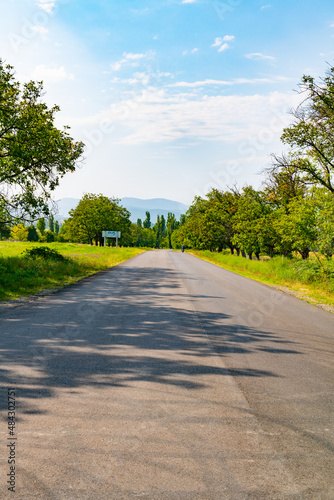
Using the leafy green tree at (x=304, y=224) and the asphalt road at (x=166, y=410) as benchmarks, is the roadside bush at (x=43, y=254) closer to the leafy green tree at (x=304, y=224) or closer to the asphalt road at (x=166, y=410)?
the asphalt road at (x=166, y=410)

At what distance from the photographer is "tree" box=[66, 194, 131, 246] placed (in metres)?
83.9

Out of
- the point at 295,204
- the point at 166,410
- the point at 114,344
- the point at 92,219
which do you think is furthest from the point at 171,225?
the point at 166,410

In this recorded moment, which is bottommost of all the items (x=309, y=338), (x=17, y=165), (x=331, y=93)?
(x=309, y=338)

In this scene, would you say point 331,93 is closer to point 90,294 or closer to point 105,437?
point 90,294

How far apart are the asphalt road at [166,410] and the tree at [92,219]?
78.2 m

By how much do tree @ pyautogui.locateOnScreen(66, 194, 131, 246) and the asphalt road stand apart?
7816 cm

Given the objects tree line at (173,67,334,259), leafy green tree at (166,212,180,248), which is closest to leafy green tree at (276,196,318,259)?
tree line at (173,67,334,259)

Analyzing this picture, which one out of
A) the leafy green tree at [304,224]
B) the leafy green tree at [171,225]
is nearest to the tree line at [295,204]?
the leafy green tree at [304,224]

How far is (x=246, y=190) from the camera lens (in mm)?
44344

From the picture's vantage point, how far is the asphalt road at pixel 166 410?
2.49 m

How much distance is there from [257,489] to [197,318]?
19.5 feet

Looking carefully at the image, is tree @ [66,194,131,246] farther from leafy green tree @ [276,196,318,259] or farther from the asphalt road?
the asphalt road

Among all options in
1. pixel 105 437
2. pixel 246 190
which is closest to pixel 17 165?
pixel 105 437

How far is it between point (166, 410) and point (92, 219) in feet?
271
